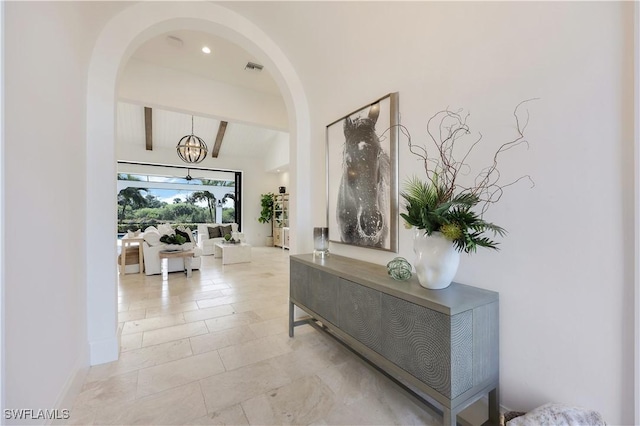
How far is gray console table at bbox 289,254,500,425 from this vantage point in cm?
130

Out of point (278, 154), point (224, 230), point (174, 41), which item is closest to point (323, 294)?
point (174, 41)

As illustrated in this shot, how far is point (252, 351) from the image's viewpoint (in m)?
2.43

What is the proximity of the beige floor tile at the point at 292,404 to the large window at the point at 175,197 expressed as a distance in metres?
8.91

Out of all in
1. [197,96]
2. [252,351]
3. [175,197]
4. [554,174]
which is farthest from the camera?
[175,197]

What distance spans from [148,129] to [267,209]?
4.64m

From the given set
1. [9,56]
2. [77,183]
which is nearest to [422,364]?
[9,56]

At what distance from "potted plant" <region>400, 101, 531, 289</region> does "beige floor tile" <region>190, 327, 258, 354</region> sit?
199 cm

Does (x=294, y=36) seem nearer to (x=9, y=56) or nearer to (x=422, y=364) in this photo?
(x=9, y=56)

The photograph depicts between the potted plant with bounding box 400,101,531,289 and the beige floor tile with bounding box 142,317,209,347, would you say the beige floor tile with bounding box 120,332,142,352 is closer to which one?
the beige floor tile with bounding box 142,317,209,347

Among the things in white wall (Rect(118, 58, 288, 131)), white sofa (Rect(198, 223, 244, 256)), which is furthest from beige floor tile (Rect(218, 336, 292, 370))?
white sofa (Rect(198, 223, 244, 256))

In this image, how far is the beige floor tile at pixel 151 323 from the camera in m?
2.89

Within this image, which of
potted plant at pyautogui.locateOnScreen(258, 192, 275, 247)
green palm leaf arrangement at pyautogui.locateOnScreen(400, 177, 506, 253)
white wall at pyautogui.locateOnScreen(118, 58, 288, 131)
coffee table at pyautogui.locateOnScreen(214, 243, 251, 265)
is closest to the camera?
green palm leaf arrangement at pyautogui.locateOnScreen(400, 177, 506, 253)

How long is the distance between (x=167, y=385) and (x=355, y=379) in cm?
142

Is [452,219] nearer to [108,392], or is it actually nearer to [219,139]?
[108,392]
